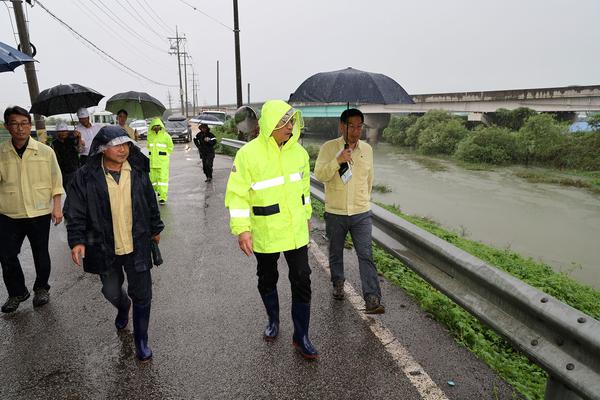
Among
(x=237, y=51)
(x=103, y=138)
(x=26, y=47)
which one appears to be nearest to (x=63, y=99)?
(x=103, y=138)

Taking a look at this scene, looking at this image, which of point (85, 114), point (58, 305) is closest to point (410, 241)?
point (58, 305)

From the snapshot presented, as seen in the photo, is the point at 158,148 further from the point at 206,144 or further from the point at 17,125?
the point at 17,125

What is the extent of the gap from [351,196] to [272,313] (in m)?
1.28

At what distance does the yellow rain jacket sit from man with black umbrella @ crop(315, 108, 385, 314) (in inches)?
30.9

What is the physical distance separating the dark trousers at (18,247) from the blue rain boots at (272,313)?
2.31 metres

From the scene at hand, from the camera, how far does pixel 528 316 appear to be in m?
2.25

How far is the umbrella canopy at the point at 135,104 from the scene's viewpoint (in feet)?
25.3

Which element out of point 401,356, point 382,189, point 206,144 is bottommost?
point 382,189

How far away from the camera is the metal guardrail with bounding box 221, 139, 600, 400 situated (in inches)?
73.4

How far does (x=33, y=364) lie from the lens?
9.67 feet

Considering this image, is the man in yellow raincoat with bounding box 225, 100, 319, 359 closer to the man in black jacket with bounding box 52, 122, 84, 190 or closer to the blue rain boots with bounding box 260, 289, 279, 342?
the blue rain boots with bounding box 260, 289, 279, 342

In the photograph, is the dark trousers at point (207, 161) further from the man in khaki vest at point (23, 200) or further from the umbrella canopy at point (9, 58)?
the man in khaki vest at point (23, 200)

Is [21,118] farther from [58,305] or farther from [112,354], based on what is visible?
[112,354]

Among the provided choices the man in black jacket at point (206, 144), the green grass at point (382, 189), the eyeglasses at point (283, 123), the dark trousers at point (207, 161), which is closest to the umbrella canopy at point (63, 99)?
the man in black jacket at point (206, 144)
